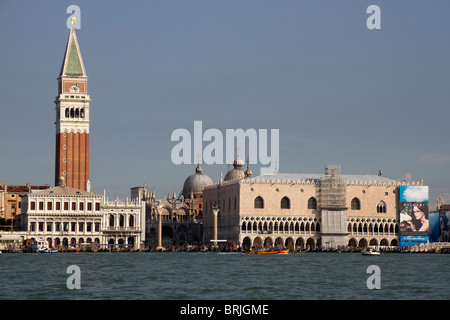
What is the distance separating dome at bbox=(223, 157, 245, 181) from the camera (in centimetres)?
14362

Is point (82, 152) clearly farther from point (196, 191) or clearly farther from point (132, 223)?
point (196, 191)

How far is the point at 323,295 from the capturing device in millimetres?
42125

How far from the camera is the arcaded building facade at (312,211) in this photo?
400 ft

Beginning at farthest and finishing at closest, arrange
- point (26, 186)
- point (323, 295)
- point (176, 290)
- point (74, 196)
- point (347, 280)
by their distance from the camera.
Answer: point (26, 186) → point (74, 196) → point (347, 280) → point (176, 290) → point (323, 295)

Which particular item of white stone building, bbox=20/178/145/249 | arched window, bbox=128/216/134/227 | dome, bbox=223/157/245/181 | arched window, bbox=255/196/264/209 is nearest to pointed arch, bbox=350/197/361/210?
arched window, bbox=255/196/264/209

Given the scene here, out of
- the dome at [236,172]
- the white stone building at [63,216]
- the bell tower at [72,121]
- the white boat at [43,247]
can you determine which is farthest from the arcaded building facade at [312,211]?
the white boat at [43,247]

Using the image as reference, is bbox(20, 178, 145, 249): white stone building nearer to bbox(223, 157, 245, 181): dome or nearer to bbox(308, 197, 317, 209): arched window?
bbox(308, 197, 317, 209): arched window

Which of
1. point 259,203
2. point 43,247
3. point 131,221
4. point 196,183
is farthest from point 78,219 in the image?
point 196,183

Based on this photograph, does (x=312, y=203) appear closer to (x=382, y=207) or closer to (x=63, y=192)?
(x=382, y=207)

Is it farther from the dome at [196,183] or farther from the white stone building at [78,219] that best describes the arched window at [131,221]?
the dome at [196,183]

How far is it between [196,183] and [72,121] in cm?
2947

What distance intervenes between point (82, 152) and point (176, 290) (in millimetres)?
87423

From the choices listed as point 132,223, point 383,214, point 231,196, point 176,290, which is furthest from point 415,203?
point 176,290

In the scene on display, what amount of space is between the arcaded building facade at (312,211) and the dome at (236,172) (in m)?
16.9
